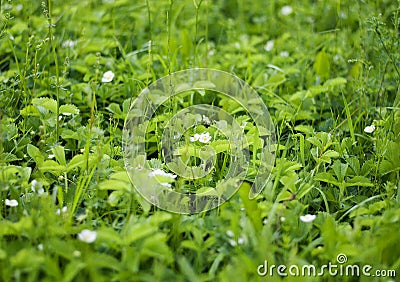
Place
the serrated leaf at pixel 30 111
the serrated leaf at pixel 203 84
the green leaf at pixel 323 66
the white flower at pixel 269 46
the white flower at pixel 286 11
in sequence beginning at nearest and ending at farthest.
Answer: the serrated leaf at pixel 30 111
the serrated leaf at pixel 203 84
the green leaf at pixel 323 66
the white flower at pixel 269 46
the white flower at pixel 286 11

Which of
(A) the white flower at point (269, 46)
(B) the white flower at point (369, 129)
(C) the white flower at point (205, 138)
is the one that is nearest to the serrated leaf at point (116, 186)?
(C) the white flower at point (205, 138)

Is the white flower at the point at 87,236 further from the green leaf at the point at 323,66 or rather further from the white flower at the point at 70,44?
the green leaf at the point at 323,66

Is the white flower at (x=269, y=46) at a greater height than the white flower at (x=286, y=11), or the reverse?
the white flower at (x=286, y=11)

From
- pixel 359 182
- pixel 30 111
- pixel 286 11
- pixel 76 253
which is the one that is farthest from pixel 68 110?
pixel 286 11

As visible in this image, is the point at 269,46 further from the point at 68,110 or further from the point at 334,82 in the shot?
the point at 68,110

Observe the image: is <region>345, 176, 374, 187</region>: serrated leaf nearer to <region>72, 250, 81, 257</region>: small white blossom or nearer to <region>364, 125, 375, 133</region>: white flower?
<region>364, 125, 375, 133</region>: white flower

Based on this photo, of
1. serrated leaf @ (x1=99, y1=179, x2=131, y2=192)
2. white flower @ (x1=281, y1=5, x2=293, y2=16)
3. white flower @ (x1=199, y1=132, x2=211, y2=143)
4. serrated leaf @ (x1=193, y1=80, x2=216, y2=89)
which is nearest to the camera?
serrated leaf @ (x1=99, y1=179, x2=131, y2=192)

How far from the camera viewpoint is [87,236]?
1563 mm

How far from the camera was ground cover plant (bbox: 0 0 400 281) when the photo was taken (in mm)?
1542

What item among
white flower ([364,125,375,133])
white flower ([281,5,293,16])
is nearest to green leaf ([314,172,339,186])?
white flower ([364,125,375,133])

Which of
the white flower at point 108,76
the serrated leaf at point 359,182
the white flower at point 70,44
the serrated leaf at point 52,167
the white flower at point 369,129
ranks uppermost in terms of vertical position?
the white flower at point 70,44

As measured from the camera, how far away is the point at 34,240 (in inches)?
62.0

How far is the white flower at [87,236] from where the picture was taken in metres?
1.55

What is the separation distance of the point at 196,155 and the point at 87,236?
0.53 m
